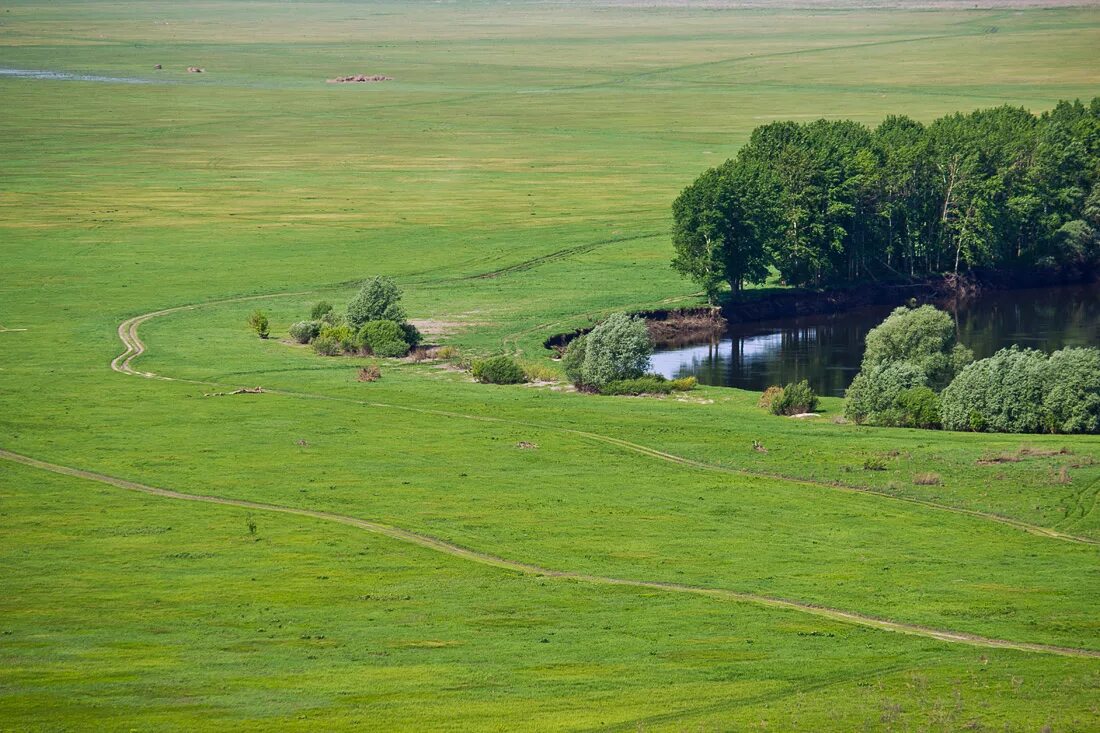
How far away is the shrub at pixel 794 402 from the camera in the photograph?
3465 inches

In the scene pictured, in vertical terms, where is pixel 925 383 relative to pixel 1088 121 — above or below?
below

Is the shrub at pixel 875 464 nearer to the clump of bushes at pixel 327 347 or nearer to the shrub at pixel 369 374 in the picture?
the shrub at pixel 369 374

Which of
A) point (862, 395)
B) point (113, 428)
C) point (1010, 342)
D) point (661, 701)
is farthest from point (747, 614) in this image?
point (1010, 342)

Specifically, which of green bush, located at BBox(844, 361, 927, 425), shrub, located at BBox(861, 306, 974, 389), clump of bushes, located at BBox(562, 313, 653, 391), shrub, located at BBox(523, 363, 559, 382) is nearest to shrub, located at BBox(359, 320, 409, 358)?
shrub, located at BBox(523, 363, 559, 382)

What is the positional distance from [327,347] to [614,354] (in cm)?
2112

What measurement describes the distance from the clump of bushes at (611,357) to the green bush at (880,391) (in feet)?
50.3

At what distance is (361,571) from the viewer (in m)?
57.9

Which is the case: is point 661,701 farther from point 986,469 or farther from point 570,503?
point 986,469

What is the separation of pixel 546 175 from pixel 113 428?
110703mm

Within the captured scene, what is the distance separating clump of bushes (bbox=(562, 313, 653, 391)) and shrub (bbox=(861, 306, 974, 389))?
49.5 feet

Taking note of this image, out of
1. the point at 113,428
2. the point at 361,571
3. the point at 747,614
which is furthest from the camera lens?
the point at 113,428

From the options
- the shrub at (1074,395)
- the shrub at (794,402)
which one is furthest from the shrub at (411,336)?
the shrub at (1074,395)

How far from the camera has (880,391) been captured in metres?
85.2

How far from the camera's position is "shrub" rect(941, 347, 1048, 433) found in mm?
80875
